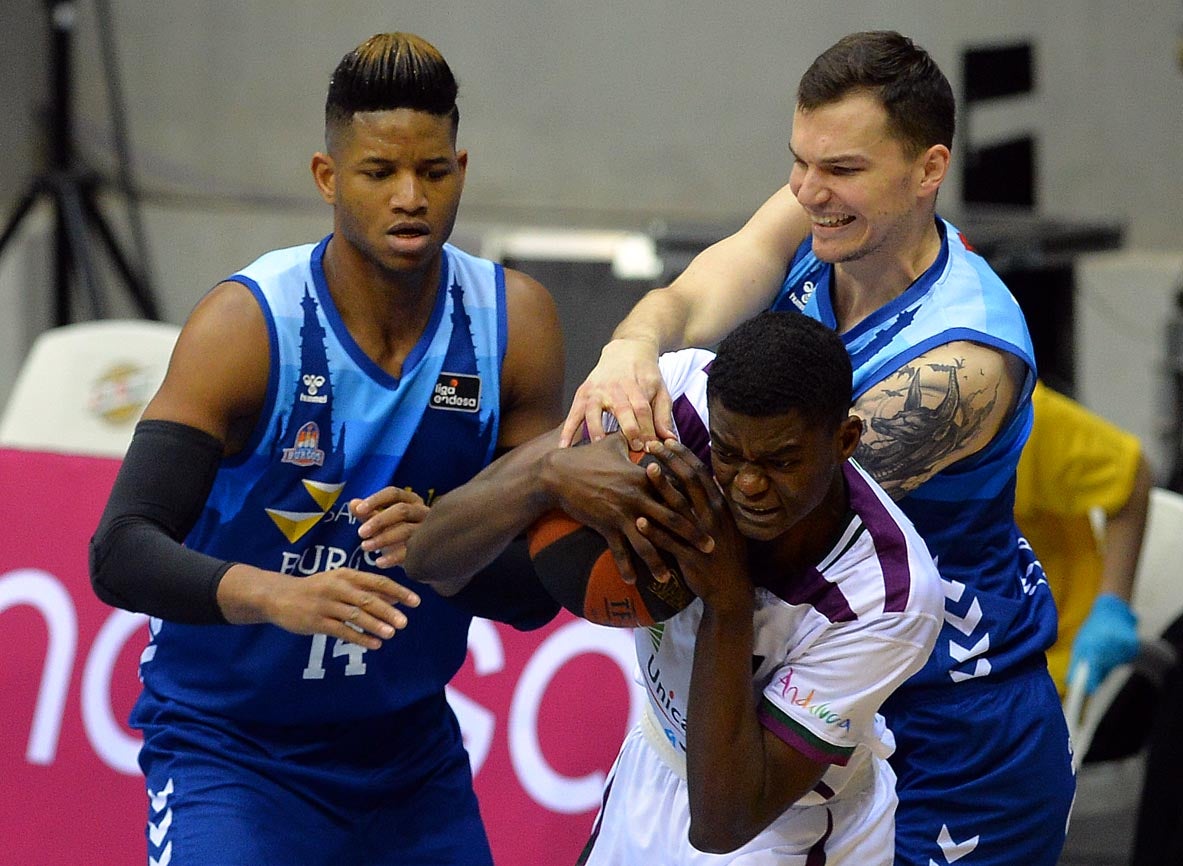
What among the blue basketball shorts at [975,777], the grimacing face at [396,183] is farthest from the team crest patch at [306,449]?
the blue basketball shorts at [975,777]

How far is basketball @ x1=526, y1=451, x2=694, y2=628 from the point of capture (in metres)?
2.27

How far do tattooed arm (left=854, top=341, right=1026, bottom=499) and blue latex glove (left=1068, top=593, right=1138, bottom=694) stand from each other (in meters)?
1.95

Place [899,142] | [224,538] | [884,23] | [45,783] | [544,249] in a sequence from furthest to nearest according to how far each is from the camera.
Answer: [884,23] < [544,249] < [45,783] < [224,538] < [899,142]

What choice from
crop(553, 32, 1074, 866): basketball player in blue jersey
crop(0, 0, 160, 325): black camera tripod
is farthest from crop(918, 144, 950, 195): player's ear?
crop(0, 0, 160, 325): black camera tripod

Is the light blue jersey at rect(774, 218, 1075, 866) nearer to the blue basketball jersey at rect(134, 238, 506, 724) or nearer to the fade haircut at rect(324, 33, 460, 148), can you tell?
the blue basketball jersey at rect(134, 238, 506, 724)

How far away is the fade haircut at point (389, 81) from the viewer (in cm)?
271

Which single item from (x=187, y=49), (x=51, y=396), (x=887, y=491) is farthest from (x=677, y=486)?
(x=187, y=49)

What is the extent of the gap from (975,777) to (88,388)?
4.25m

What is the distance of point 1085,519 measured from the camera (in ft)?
15.8

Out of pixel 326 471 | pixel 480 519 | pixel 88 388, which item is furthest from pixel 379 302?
pixel 88 388

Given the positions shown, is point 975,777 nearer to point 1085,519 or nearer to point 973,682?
point 973,682

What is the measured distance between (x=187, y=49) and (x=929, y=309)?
7.53 m

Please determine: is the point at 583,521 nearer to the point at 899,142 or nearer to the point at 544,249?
the point at 899,142

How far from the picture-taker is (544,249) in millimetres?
7637
